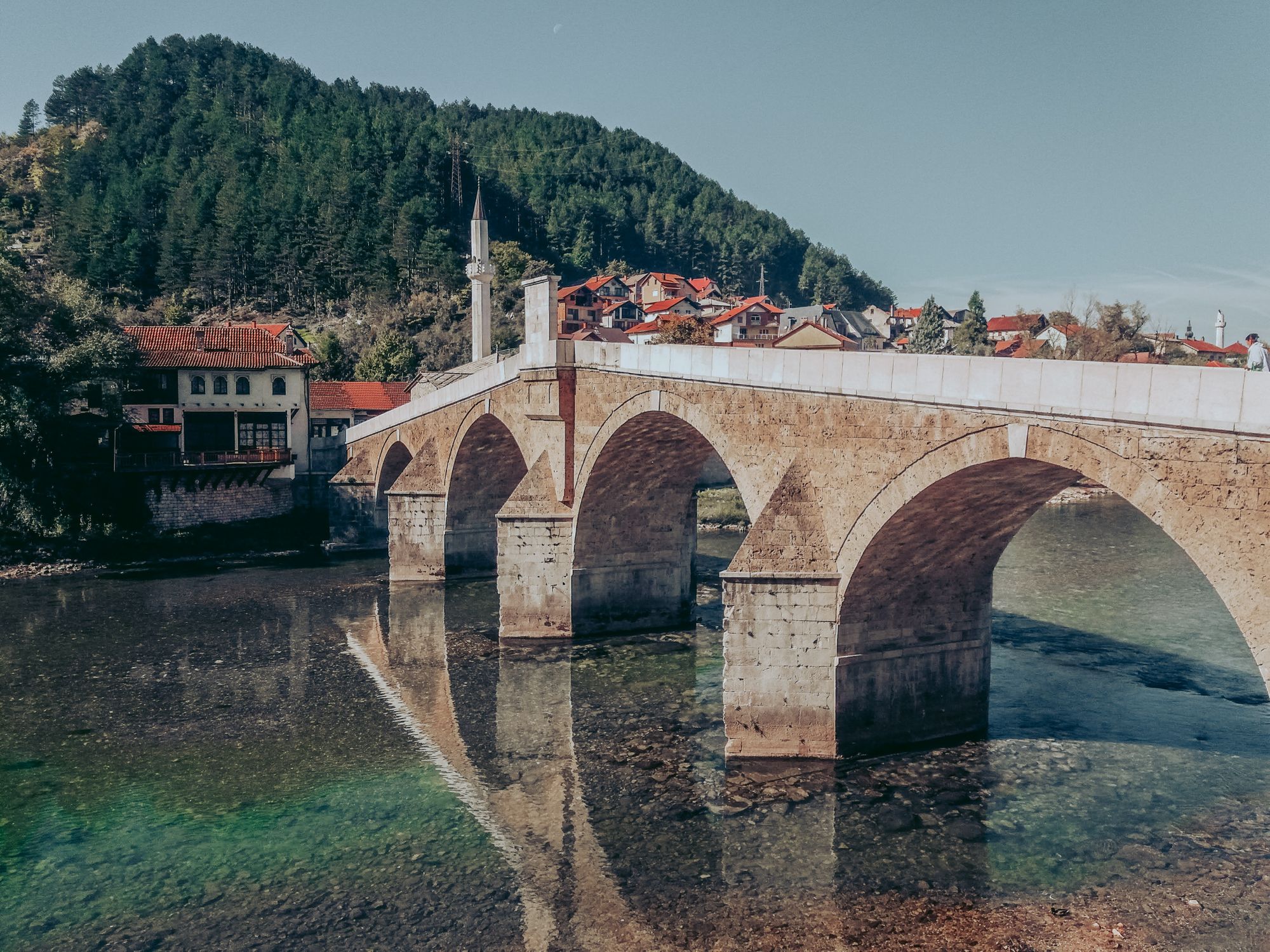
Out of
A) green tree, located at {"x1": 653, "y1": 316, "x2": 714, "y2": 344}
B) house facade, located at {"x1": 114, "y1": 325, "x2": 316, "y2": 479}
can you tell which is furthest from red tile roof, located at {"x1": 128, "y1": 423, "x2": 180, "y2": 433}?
green tree, located at {"x1": 653, "y1": 316, "x2": 714, "y2": 344}

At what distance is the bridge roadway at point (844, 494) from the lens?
29.7ft

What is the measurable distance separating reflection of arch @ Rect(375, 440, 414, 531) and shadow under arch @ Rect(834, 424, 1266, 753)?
22277 millimetres

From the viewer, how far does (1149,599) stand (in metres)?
22.8

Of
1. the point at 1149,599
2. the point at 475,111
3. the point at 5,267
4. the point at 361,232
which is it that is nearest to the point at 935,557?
the point at 1149,599

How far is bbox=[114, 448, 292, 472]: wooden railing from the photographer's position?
31.8m

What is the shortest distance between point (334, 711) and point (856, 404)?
10322 mm

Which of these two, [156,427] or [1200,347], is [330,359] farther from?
[1200,347]

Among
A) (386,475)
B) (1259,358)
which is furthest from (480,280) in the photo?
(1259,358)

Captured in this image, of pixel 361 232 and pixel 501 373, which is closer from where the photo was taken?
pixel 501 373

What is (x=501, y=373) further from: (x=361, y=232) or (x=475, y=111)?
(x=475, y=111)

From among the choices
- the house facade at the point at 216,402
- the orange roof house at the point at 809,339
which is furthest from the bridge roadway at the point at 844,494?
the orange roof house at the point at 809,339

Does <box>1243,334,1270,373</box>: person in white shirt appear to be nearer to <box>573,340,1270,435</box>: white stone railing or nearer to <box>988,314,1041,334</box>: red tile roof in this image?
<box>573,340,1270,435</box>: white stone railing

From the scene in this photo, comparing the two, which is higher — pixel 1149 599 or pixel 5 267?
pixel 5 267

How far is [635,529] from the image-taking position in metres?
21.5
